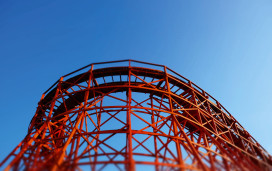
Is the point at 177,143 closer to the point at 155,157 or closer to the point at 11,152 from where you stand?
the point at 155,157

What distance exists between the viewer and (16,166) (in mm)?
8164

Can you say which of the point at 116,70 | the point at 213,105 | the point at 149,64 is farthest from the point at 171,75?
the point at 213,105

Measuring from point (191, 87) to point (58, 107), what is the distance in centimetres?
861

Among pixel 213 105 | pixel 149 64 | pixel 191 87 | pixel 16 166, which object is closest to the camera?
pixel 16 166

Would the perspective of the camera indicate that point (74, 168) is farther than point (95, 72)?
No

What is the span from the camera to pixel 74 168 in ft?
21.9

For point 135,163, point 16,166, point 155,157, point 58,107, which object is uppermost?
point 58,107

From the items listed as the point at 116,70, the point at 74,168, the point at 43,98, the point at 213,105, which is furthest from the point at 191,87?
the point at 43,98

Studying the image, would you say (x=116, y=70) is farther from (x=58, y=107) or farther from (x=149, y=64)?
(x=58, y=107)

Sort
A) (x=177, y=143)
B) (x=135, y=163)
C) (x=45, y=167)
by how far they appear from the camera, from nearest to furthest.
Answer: (x=135, y=163) < (x=45, y=167) < (x=177, y=143)

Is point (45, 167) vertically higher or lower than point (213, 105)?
lower

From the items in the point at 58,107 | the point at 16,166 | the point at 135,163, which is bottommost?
the point at 135,163

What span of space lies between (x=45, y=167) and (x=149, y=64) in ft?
24.2

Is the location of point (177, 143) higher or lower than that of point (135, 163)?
higher
